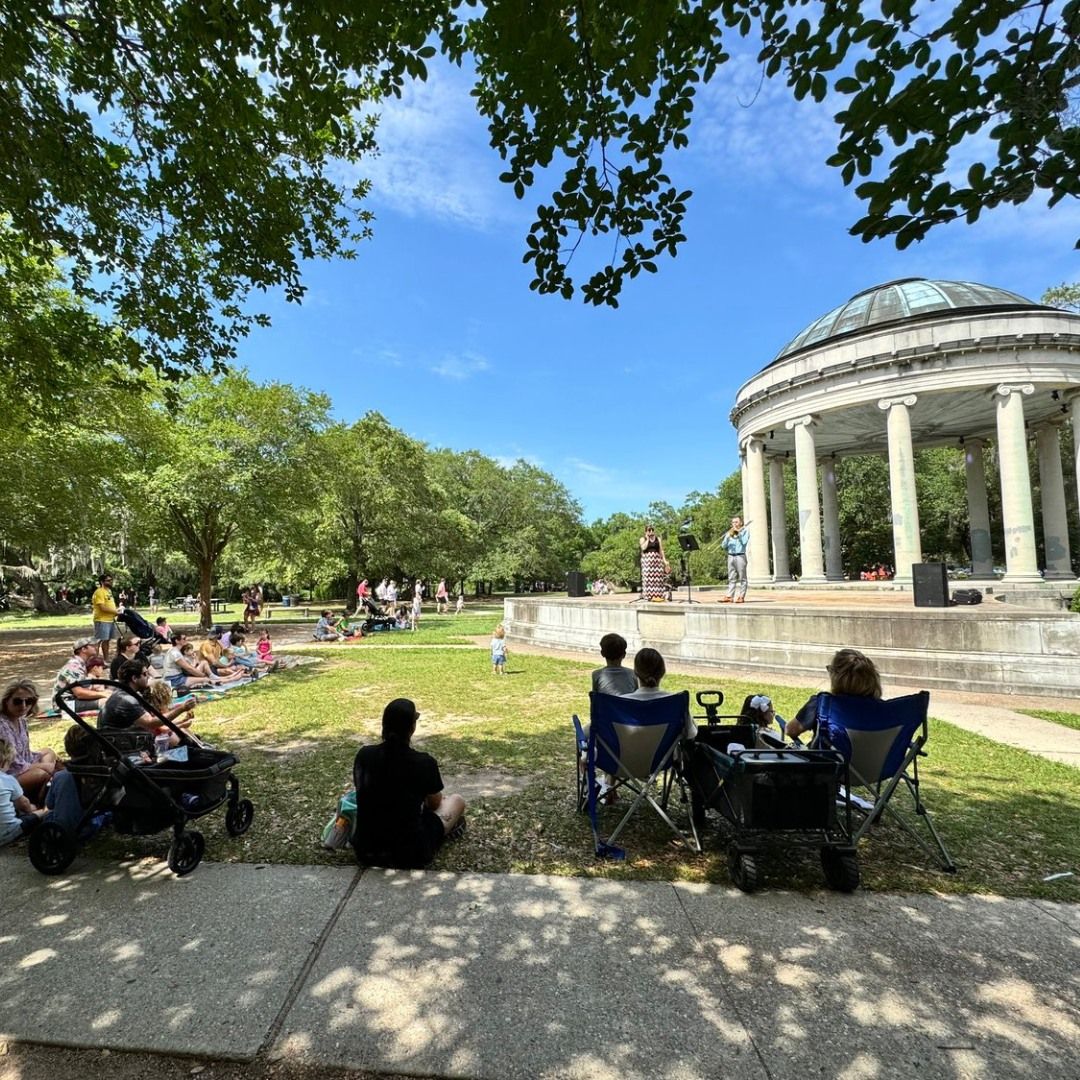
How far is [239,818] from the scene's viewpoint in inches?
165

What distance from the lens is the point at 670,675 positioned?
11367 mm

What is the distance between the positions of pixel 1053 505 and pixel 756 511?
1163 centimetres

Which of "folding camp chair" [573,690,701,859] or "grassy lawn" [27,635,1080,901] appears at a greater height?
"folding camp chair" [573,690,701,859]

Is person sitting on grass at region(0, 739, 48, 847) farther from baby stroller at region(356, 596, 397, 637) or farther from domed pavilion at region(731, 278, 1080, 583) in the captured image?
domed pavilion at region(731, 278, 1080, 583)

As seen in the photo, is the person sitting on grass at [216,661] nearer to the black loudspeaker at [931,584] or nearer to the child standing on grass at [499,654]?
the child standing on grass at [499,654]

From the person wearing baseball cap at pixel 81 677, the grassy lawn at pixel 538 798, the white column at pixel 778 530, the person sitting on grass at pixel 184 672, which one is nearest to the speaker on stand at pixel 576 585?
the white column at pixel 778 530

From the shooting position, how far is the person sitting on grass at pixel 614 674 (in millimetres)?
4762

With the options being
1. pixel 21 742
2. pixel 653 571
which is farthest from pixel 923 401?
pixel 21 742

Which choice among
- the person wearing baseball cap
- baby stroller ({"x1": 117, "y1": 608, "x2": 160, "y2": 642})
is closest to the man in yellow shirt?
baby stroller ({"x1": 117, "y1": 608, "x2": 160, "y2": 642})

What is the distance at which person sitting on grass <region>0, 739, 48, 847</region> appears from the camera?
12.4ft

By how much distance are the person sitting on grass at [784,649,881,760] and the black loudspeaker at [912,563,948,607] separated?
9461 mm

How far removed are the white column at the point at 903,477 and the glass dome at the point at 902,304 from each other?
3376 mm

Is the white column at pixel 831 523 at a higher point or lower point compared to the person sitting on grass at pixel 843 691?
higher

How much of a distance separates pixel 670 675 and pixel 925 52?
9886 mm
